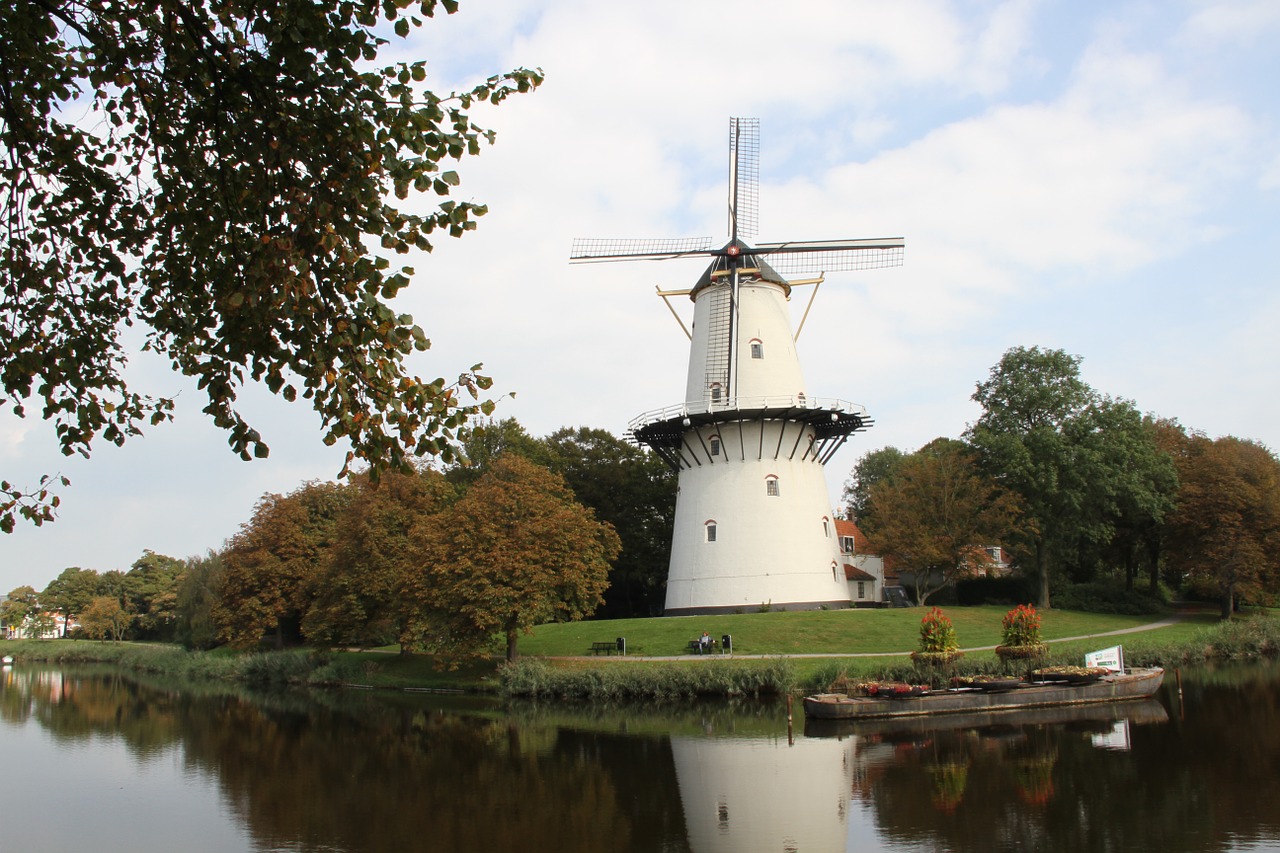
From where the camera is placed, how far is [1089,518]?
42312 mm

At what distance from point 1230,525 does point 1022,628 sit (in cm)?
2276

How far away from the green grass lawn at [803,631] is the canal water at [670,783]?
6.52 meters

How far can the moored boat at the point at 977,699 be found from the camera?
20.9 metres

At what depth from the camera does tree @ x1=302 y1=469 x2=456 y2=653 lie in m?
35.6

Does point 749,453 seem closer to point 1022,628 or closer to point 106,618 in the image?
point 1022,628

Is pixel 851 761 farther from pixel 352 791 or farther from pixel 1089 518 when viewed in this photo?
pixel 1089 518

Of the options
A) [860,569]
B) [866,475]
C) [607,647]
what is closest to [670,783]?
[607,647]

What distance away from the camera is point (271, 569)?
41.7m

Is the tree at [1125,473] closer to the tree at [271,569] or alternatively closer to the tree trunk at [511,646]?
the tree trunk at [511,646]

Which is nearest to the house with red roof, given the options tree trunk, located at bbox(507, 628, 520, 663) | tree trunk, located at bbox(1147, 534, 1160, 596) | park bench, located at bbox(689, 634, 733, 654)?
tree trunk, located at bbox(1147, 534, 1160, 596)

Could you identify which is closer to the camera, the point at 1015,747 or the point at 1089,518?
the point at 1015,747

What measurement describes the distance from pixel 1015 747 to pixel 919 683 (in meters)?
A: 5.91

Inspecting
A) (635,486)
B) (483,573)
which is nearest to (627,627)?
(483,573)

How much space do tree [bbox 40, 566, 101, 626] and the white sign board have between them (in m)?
78.9
